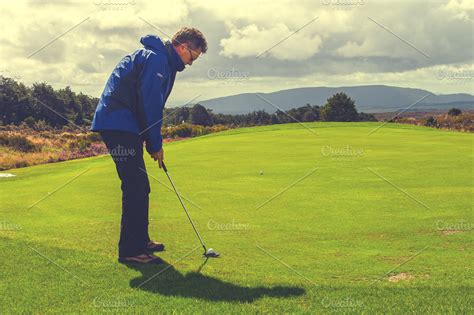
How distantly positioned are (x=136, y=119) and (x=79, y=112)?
73.5 metres

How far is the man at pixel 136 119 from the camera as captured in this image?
5.76 m

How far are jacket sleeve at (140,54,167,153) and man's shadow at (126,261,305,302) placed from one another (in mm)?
1737

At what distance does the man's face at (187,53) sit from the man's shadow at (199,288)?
279cm

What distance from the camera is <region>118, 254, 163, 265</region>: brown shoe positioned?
564 cm

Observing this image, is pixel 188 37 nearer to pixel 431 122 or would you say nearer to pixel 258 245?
pixel 258 245

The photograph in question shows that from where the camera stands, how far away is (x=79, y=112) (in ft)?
246

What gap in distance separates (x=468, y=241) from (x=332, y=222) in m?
1.93

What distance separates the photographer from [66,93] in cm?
7769

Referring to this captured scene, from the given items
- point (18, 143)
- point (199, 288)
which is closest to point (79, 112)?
point (18, 143)

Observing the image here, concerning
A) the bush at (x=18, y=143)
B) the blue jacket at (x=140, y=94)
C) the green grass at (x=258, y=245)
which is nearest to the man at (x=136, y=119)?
the blue jacket at (x=140, y=94)

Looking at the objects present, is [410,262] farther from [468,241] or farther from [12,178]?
[12,178]

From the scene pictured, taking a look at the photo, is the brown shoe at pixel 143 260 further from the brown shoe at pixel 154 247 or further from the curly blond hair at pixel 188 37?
the curly blond hair at pixel 188 37

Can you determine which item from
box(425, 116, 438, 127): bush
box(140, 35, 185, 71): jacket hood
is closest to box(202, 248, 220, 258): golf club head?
box(140, 35, 185, 71): jacket hood

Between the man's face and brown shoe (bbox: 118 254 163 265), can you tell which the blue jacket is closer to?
the man's face
